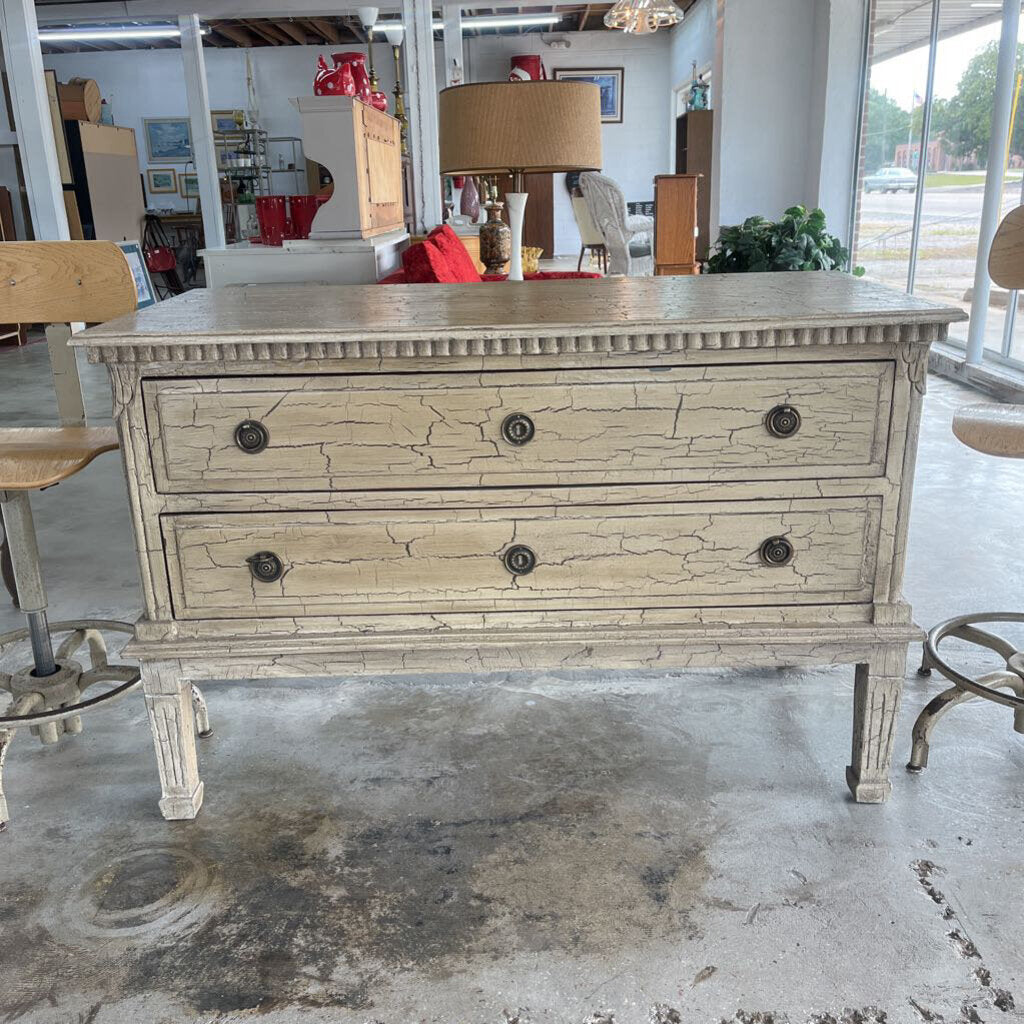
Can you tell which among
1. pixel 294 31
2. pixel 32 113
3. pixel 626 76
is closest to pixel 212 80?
pixel 294 31

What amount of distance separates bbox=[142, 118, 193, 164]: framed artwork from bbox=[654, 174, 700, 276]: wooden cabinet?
10489 millimetres

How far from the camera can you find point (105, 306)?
2.18 metres

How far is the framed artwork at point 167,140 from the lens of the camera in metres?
14.6

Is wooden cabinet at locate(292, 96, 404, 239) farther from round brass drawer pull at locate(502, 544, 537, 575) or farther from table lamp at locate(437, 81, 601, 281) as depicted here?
round brass drawer pull at locate(502, 544, 537, 575)

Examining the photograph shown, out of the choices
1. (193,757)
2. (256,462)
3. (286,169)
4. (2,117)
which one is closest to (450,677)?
(193,757)

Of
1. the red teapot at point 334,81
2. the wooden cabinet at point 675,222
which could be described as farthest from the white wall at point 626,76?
the red teapot at point 334,81

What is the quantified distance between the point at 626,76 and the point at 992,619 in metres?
14.7

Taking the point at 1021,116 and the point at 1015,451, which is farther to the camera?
the point at 1021,116

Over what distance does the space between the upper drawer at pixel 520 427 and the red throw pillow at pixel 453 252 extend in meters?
2.27

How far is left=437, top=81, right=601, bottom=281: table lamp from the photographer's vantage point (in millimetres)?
2592

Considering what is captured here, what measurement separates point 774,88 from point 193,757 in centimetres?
826

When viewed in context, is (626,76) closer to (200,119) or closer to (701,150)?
(701,150)

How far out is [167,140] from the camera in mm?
14656

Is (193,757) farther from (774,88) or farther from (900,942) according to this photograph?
(774,88)
